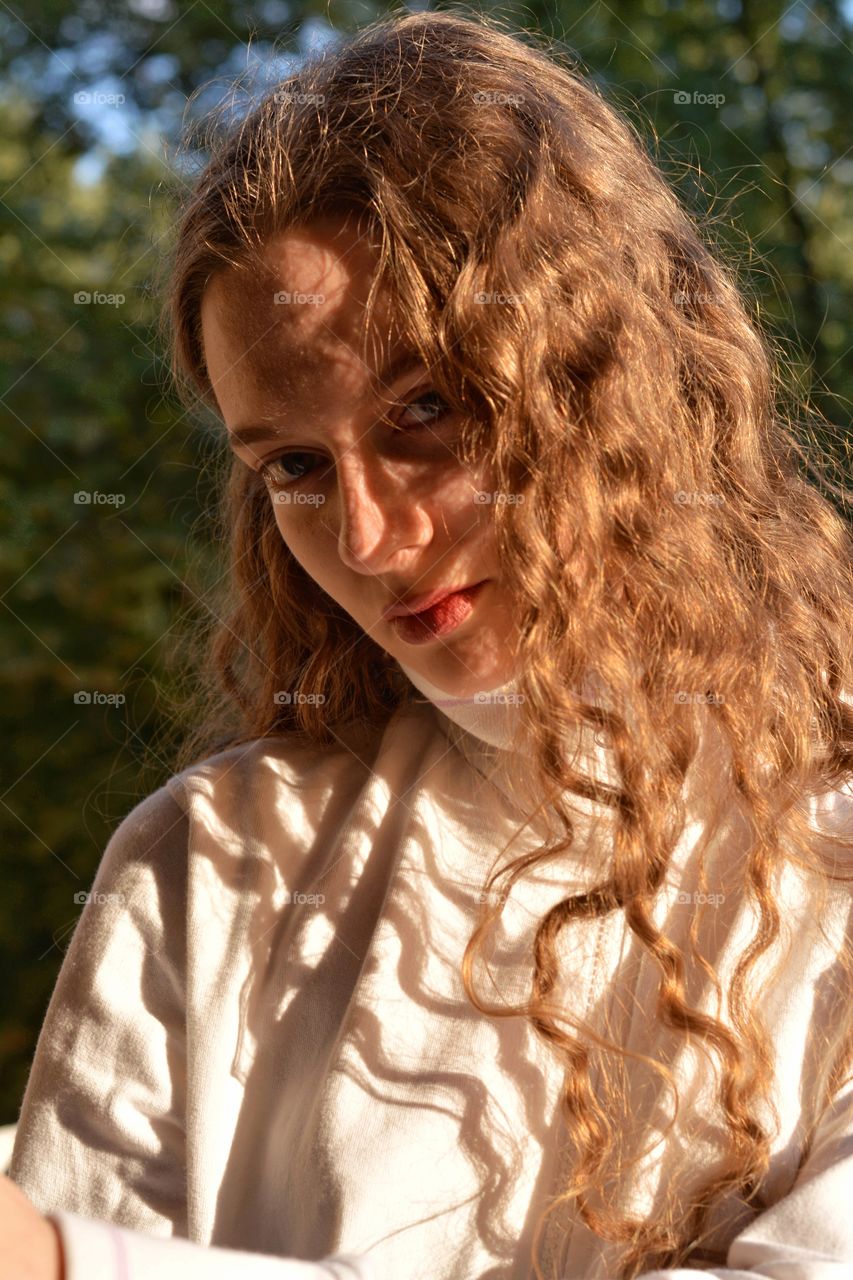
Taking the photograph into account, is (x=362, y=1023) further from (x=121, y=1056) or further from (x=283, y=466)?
(x=283, y=466)

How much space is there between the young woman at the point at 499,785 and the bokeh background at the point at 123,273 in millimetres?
1203

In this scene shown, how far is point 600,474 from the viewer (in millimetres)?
1017

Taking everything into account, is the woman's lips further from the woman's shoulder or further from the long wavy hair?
the woman's shoulder

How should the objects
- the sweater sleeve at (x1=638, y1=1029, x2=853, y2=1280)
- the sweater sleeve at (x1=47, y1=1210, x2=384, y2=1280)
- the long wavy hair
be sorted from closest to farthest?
the sweater sleeve at (x1=47, y1=1210, x2=384, y2=1280), the sweater sleeve at (x1=638, y1=1029, x2=853, y2=1280), the long wavy hair

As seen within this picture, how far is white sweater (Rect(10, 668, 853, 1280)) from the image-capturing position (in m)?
1.00

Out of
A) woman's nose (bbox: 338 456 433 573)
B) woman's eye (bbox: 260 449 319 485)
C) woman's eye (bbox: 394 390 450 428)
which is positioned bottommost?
woman's eye (bbox: 260 449 319 485)

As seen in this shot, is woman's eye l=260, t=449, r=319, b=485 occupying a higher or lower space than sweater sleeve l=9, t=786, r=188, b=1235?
higher

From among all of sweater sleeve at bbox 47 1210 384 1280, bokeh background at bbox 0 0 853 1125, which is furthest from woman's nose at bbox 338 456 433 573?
bokeh background at bbox 0 0 853 1125

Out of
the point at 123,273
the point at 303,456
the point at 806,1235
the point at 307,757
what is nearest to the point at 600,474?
the point at 303,456

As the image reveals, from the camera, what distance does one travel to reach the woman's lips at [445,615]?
1.03m

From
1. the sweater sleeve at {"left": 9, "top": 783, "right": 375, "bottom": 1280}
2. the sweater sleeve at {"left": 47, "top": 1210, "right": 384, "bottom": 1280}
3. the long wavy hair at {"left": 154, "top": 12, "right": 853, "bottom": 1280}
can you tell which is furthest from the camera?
the sweater sleeve at {"left": 9, "top": 783, "right": 375, "bottom": 1280}

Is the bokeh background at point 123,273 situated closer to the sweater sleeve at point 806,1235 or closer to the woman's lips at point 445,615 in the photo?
the woman's lips at point 445,615

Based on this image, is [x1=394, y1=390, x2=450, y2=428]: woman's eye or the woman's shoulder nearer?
[x1=394, y1=390, x2=450, y2=428]: woman's eye

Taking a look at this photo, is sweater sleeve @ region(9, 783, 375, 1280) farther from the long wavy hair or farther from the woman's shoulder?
the long wavy hair
